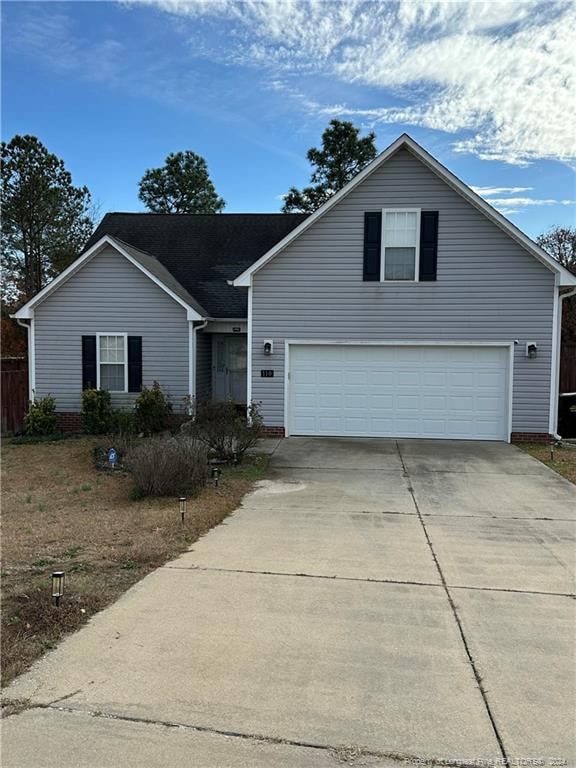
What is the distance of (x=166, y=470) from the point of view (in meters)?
8.20

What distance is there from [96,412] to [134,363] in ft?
5.19

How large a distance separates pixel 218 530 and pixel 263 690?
133 inches

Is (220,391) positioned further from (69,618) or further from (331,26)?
(69,618)

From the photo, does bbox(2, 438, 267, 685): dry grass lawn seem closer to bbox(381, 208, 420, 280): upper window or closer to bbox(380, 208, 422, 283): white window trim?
bbox(380, 208, 422, 283): white window trim

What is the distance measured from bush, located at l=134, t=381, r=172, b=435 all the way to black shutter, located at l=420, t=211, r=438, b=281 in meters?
6.93

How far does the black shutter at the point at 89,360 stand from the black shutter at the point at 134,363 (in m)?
0.95

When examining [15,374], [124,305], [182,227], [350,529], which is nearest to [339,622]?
[350,529]

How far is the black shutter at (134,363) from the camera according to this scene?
49.7ft

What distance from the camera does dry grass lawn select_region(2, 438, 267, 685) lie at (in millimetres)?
4250

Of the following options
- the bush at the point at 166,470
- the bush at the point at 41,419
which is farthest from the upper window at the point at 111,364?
the bush at the point at 166,470

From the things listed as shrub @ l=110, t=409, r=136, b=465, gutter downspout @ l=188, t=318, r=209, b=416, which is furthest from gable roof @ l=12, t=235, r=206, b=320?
shrub @ l=110, t=409, r=136, b=465

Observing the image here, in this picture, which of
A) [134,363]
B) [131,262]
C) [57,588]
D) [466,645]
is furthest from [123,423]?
[466,645]

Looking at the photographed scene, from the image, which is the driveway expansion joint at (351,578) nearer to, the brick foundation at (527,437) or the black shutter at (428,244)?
the brick foundation at (527,437)

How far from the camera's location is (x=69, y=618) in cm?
426
